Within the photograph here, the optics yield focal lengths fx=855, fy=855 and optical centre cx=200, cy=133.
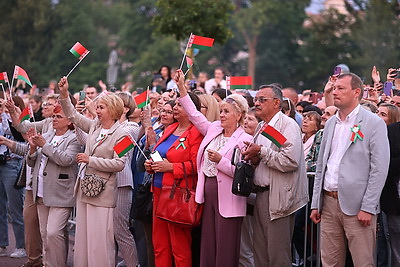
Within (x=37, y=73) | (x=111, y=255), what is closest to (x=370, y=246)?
(x=111, y=255)

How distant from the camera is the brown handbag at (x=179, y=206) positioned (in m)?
8.70

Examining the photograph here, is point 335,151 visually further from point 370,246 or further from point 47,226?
point 47,226

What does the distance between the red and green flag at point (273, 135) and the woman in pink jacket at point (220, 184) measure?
637 mm

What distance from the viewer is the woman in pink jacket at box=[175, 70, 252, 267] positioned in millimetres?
8492

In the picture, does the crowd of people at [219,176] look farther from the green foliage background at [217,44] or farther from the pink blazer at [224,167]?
the green foliage background at [217,44]

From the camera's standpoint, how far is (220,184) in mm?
8523

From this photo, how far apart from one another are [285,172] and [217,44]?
178 ft

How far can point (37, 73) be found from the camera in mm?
57969

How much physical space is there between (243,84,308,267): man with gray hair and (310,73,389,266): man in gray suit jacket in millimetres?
421

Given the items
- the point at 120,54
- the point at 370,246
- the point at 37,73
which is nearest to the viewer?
the point at 370,246

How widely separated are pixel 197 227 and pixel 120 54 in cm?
6814

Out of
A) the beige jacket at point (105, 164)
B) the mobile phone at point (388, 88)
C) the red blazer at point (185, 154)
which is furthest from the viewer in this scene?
the mobile phone at point (388, 88)

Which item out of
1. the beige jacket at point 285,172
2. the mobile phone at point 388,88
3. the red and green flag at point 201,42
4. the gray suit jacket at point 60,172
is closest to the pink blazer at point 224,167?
the beige jacket at point 285,172

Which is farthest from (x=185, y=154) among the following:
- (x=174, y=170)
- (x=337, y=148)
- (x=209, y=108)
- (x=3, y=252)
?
(x=3, y=252)
